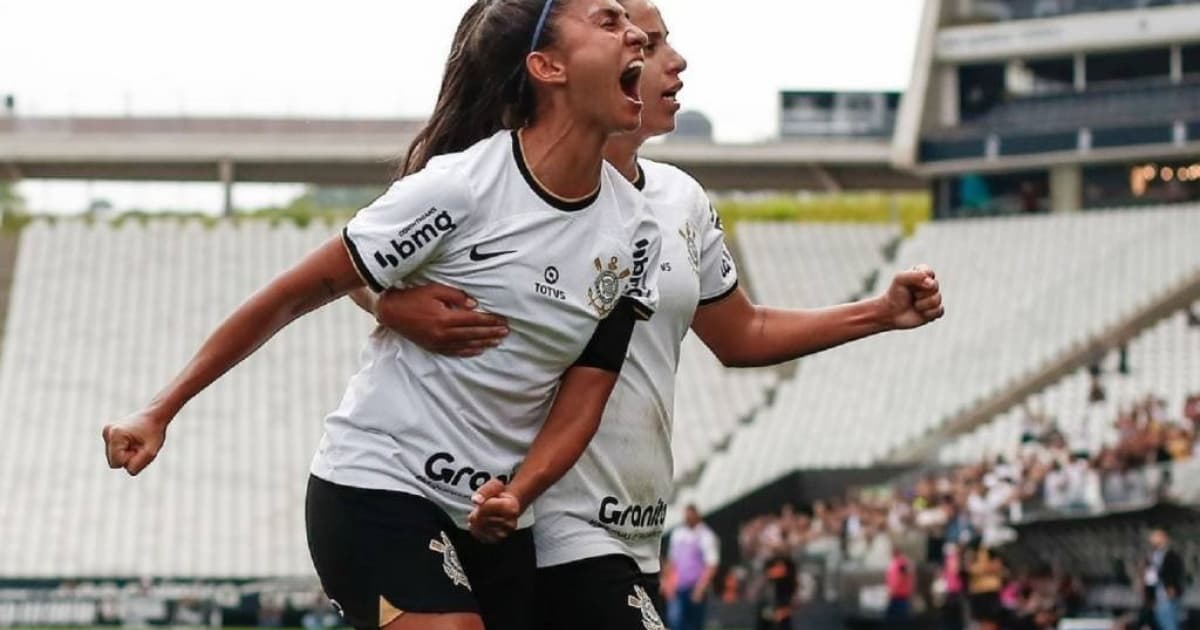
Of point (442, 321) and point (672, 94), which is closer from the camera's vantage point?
point (442, 321)

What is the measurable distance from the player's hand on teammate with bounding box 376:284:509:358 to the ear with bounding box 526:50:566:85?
1.66 ft

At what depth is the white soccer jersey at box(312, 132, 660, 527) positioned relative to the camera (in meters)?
5.22

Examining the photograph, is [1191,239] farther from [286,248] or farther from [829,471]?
[286,248]

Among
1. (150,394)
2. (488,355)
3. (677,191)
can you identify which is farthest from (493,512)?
(150,394)

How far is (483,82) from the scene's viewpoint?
5.49 metres

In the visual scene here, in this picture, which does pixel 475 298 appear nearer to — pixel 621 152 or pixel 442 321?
pixel 442 321

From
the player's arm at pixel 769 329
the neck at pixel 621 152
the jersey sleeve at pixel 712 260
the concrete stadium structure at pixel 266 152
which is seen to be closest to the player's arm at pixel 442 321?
the neck at pixel 621 152

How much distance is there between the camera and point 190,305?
46.1 meters

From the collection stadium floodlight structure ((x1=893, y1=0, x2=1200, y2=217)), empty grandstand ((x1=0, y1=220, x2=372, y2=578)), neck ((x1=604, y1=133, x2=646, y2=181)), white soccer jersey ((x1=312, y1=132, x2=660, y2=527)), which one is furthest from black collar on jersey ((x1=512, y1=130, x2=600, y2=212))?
stadium floodlight structure ((x1=893, y1=0, x2=1200, y2=217))

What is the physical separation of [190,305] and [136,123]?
326 inches

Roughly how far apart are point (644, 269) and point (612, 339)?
0.18 metres

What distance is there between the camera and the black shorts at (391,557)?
5137mm

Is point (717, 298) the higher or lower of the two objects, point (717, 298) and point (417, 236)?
the lower

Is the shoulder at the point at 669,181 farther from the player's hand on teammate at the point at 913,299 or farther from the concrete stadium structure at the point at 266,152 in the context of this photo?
the concrete stadium structure at the point at 266,152
